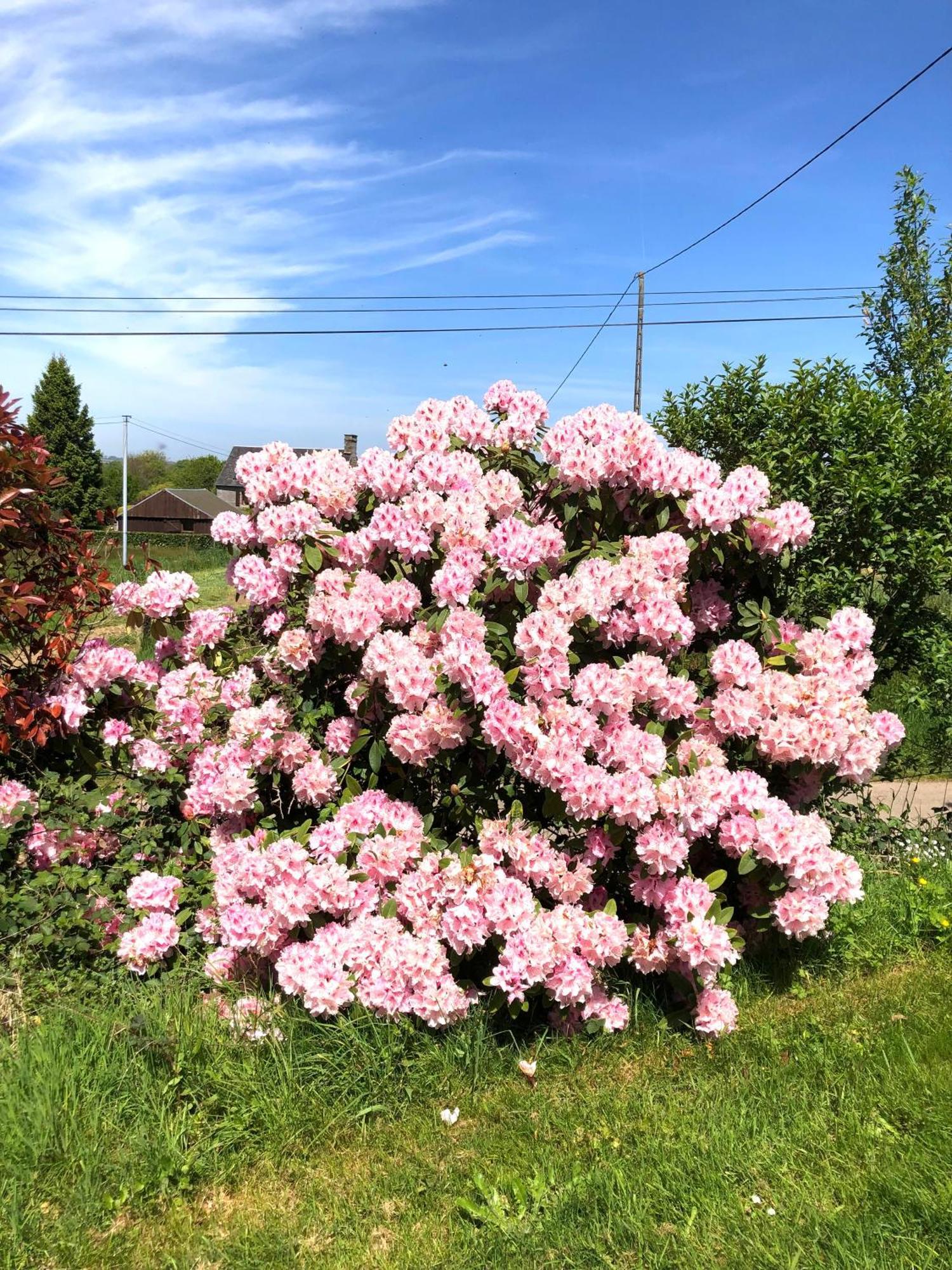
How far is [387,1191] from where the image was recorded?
7.82 feet

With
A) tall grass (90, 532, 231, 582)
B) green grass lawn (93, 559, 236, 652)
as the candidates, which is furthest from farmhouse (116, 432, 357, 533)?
green grass lawn (93, 559, 236, 652)

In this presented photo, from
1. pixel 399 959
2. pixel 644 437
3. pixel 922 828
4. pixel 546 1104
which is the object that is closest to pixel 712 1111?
pixel 546 1104

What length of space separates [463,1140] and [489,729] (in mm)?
1161

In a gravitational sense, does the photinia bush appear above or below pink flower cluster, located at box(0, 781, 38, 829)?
above

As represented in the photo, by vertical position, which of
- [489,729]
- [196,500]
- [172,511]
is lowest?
[489,729]

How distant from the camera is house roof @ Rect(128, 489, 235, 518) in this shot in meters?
75.4

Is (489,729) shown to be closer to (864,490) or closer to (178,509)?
(864,490)

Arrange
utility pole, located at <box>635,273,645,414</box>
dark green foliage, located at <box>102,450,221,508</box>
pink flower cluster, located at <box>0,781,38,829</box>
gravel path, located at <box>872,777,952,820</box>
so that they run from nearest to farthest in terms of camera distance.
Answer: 1. pink flower cluster, located at <box>0,781,38,829</box>
2. gravel path, located at <box>872,777,952,820</box>
3. utility pole, located at <box>635,273,645,414</box>
4. dark green foliage, located at <box>102,450,221,508</box>

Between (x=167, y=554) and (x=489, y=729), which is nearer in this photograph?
(x=489, y=729)

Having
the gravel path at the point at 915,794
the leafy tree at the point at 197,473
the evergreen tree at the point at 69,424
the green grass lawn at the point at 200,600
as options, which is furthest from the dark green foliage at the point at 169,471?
the gravel path at the point at 915,794

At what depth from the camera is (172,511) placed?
76312 millimetres

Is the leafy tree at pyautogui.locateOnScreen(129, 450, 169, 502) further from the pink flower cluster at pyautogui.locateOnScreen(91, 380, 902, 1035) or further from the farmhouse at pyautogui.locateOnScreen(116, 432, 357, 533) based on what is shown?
the pink flower cluster at pyautogui.locateOnScreen(91, 380, 902, 1035)

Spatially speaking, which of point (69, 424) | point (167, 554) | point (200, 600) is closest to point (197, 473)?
point (69, 424)

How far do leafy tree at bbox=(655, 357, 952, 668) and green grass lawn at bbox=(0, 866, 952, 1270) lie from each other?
1991 millimetres
